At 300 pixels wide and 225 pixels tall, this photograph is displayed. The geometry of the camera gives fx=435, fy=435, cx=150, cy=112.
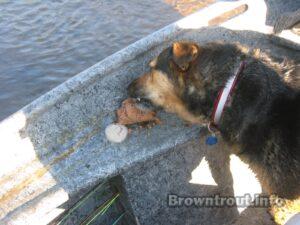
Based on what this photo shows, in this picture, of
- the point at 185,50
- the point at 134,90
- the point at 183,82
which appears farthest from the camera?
the point at 134,90

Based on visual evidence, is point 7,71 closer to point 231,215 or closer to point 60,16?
point 60,16

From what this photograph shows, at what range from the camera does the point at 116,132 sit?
4711 mm

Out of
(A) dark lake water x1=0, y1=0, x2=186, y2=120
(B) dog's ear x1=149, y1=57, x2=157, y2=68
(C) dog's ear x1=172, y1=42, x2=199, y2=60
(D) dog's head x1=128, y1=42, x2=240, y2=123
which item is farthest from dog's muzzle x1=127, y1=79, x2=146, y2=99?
(A) dark lake water x1=0, y1=0, x2=186, y2=120

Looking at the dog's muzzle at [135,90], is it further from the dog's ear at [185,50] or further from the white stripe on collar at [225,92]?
the white stripe on collar at [225,92]

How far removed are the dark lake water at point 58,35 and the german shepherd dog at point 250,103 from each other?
17.6 ft

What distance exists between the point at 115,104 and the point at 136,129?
38cm

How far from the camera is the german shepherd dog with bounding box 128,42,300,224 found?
386 centimetres

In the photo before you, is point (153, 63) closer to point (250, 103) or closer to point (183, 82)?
point (183, 82)

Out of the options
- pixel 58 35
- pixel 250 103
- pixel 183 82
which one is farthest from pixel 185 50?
pixel 58 35

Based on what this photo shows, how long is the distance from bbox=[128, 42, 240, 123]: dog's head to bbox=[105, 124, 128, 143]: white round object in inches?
16.3


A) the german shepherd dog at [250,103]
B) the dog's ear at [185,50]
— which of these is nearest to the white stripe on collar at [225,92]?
the german shepherd dog at [250,103]

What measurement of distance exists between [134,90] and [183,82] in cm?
66

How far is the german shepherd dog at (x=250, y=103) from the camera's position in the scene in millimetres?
3863

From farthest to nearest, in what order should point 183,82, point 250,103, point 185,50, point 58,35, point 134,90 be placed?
point 58,35 → point 134,90 → point 183,82 → point 185,50 → point 250,103
